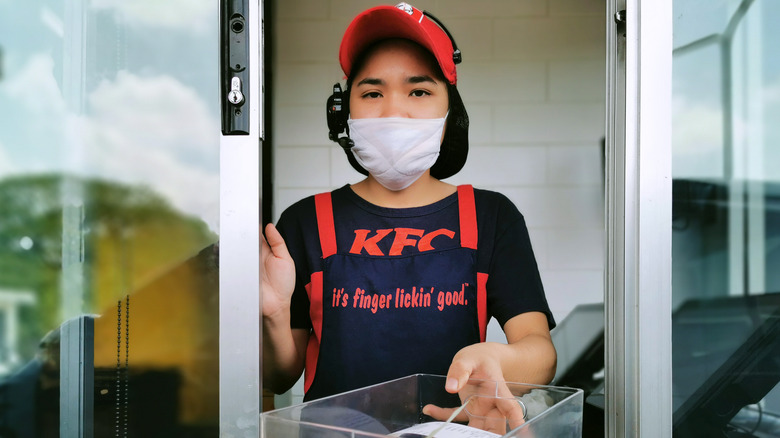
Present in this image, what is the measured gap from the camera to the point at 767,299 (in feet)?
5.05

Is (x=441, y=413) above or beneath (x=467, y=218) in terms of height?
beneath

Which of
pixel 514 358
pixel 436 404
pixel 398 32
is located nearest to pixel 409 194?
pixel 398 32

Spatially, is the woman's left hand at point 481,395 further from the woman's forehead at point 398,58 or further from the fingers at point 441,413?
the woman's forehead at point 398,58

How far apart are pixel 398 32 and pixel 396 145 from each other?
0.87 ft

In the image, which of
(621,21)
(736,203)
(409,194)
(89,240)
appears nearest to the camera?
(621,21)

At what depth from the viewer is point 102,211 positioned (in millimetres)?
1493

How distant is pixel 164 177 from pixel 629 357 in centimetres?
107

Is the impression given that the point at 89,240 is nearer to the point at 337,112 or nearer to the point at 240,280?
the point at 240,280

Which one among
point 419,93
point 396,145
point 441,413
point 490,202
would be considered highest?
point 419,93

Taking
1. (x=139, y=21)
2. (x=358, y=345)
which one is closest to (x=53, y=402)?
(x=358, y=345)

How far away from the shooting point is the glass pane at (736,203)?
53.9 inches

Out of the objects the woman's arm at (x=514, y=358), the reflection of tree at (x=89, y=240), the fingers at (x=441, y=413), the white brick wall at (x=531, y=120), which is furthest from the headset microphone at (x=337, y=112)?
the white brick wall at (x=531, y=120)

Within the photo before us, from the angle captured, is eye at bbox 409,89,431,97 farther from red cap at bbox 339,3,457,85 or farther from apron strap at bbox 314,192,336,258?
apron strap at bbox 314,192,336,258

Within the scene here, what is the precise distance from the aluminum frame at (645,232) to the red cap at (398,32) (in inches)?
16.5
